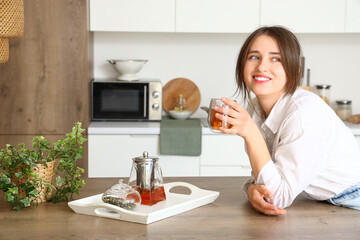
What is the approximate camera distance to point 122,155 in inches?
135

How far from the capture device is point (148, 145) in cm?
343

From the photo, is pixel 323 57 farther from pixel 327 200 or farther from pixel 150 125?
pixel 327 200

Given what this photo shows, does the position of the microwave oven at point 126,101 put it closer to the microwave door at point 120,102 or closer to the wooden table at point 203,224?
the microwave door at point 120,102

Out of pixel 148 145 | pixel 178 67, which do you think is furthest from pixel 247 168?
pixel 178 67

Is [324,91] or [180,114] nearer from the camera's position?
[180,114]

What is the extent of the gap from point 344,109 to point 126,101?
1585 millimetres

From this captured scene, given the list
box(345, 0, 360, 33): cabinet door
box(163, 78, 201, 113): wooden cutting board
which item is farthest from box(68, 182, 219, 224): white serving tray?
box(345, 0, 360, 33): cabinet door

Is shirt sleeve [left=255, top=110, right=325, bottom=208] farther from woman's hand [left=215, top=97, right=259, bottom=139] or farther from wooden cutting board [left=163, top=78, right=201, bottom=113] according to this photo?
wooden cutting board [left=163, top=78, right=201, bottom=113]

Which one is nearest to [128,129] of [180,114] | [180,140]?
[180,140]

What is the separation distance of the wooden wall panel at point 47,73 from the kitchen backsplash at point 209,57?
54 centimetres

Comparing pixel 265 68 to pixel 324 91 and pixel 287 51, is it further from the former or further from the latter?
pixel 324 91

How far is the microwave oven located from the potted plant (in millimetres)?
1816

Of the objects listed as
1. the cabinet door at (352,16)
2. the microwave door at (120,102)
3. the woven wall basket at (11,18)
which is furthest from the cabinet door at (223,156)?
the woven wall basket at (11,18)

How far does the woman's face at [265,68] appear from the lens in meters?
1.71
